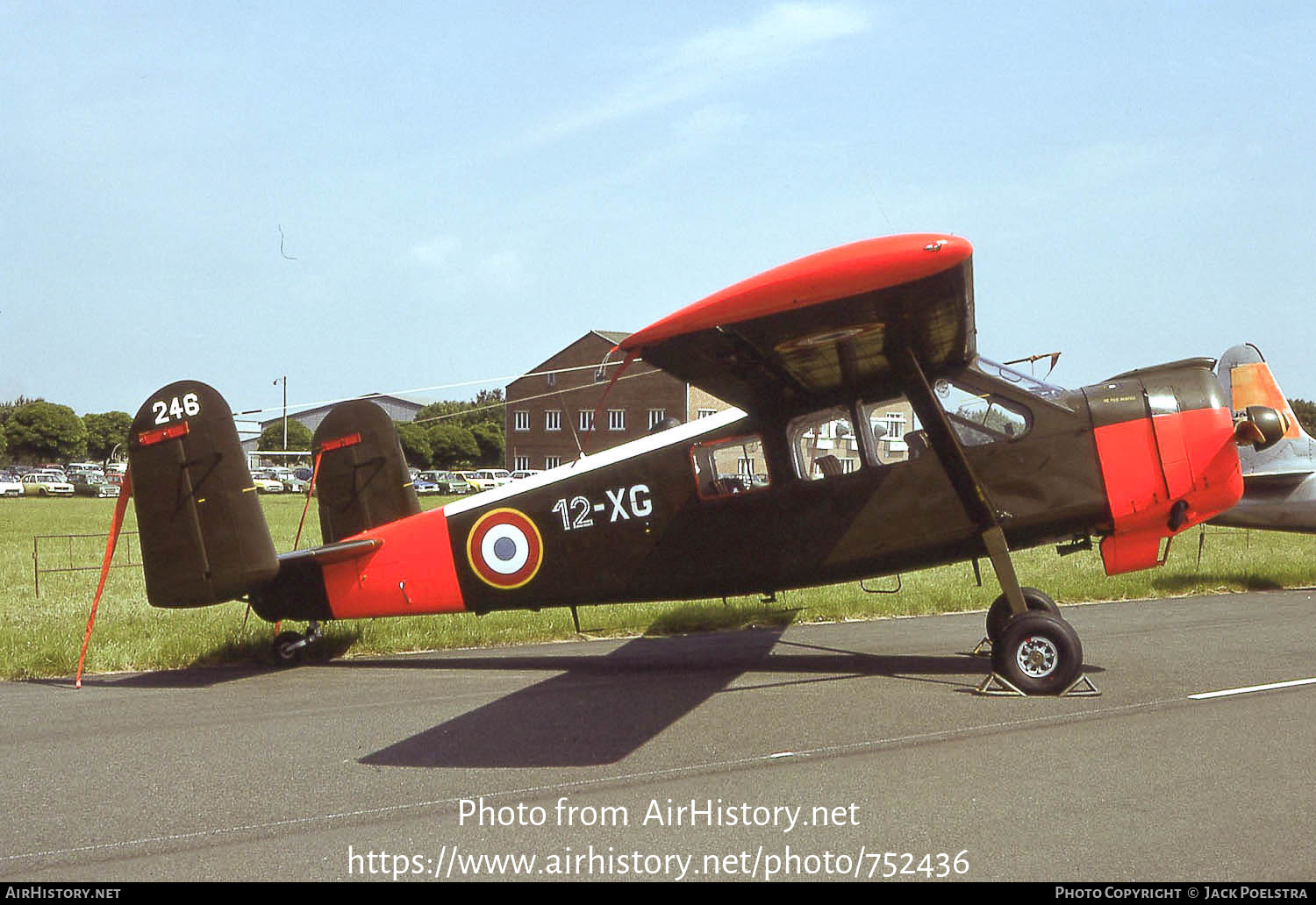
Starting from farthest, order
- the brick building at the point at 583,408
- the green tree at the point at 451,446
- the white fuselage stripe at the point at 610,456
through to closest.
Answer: the green tree at the point at 451,446, the brick building at the point at 583,408, the white fuselage stripe at the point at 610,456

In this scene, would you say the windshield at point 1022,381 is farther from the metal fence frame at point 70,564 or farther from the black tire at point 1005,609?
the metal fence frame at point 70,564

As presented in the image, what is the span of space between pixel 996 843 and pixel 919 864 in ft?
1.43

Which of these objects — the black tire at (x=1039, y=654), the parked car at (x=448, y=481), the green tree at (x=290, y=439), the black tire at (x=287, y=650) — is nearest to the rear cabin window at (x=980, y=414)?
the black tire at (x=1039, y=654)

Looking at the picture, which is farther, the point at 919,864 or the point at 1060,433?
the point at 1060,433

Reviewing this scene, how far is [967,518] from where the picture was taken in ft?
27.2

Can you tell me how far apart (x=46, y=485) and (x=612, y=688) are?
8517cm

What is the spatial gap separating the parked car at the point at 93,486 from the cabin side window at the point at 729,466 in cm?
8087

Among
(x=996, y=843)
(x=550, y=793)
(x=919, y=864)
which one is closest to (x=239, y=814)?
(x=550, y=793)

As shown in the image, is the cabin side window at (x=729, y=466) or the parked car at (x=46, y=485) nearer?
the cabin side window at (x=729, y=466)

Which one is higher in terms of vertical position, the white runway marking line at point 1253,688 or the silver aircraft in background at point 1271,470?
the silver aircraft in background at point 1271,470

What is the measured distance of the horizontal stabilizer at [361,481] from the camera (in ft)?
34.4

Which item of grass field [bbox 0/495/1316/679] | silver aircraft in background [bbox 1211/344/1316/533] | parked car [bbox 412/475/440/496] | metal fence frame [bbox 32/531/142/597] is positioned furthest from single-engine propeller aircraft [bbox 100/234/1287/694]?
parked car [bbox 412/475/440/496]

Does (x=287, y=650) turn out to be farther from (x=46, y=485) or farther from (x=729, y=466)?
(x=46, y=485)
